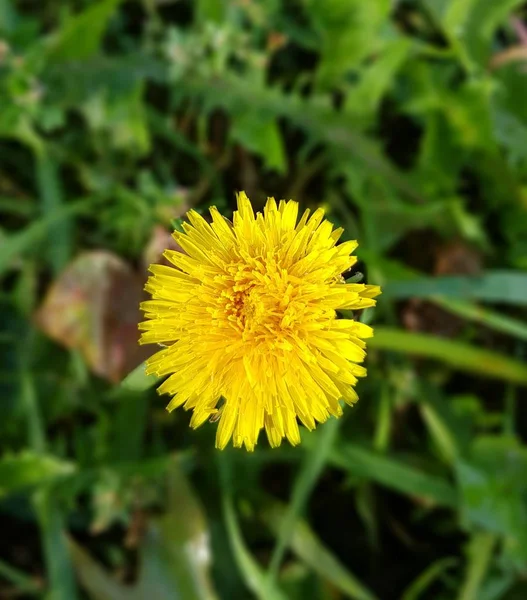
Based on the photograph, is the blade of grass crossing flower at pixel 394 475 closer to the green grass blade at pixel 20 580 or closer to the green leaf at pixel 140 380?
the green leaf at pixel 140 380

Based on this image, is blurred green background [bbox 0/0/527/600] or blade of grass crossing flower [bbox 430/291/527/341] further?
blurred green background [bbox 0/0/527/600]

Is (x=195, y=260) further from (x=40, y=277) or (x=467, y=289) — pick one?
(x=40, y=277)

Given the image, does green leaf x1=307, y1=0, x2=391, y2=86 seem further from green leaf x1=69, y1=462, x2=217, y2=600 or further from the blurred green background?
green leaf x1=69, y1=462, x2=217, y2=600

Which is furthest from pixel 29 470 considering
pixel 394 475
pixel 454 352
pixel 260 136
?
pixel 454 352

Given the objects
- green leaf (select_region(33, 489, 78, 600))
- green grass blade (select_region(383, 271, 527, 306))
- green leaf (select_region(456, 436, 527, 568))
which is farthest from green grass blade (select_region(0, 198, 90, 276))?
green leaf (select_region(456, 436, 527, 568))

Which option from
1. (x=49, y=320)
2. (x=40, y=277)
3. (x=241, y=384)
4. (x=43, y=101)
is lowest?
(x=241, y=384)

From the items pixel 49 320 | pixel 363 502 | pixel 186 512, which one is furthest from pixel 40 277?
pixel 363 502
